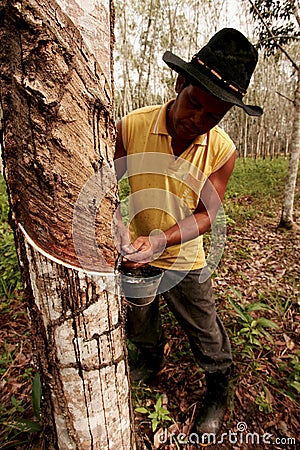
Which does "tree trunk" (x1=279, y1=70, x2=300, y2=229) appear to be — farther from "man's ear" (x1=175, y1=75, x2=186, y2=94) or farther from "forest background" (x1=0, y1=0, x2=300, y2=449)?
"man's ear" (x1=175, y1=75, x2=186, y2=94)

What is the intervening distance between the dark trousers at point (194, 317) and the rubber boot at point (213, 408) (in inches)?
3.9

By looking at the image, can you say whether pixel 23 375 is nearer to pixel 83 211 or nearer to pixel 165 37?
pixel 83 211

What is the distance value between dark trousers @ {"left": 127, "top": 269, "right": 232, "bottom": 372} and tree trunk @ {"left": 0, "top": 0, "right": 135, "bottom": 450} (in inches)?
29.3

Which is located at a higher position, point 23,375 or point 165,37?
point 165,37

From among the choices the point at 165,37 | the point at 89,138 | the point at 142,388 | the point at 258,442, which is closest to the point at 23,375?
the point at 142,388

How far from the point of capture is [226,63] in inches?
50.0

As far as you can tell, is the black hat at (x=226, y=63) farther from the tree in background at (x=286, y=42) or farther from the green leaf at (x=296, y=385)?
the tree in background at (x=286, y=42)

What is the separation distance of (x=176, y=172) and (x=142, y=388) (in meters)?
1.42

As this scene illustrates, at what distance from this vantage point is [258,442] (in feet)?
5.90

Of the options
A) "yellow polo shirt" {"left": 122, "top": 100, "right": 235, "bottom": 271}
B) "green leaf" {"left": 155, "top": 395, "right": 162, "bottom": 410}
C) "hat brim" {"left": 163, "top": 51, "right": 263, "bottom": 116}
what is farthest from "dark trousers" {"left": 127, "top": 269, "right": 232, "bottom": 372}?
"hat brim" {"left": 163, "top": 51, "right": 263, "bottom": 116}

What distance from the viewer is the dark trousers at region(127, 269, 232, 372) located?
166cm

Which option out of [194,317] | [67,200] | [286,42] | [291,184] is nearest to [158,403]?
[194,317]

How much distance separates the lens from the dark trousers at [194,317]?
5.45 feet

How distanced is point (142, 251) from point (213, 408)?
134 cm
